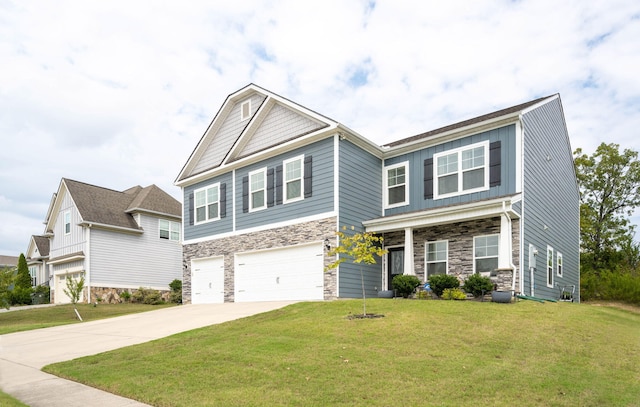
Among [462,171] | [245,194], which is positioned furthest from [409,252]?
[245,194]

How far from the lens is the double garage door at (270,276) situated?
55.1 feet

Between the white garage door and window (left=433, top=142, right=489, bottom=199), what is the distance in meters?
10.1

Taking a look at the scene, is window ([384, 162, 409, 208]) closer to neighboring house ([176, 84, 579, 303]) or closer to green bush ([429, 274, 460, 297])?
neighboring house ([176, 84, 579, 303])

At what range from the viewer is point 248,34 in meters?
14.8

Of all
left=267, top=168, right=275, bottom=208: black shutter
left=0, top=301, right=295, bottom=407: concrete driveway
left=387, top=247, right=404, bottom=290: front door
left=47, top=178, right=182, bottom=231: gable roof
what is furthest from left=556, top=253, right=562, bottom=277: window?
left=47, top=178, right=182, bottom=231: gable roof

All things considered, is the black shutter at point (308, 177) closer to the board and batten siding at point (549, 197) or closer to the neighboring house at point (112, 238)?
the board and batten siding at point (549, 197)

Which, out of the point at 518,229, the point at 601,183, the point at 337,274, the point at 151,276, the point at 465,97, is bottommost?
the point at 151,276

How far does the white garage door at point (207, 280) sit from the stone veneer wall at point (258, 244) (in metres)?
0.30

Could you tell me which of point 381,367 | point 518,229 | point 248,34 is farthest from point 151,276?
point 381,367

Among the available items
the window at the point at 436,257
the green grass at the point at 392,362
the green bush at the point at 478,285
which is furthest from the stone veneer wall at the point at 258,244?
the green grass at the point at 392,362

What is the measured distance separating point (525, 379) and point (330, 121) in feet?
37.9

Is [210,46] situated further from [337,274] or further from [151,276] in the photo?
[151,276]

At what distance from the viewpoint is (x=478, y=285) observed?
46.0 ft

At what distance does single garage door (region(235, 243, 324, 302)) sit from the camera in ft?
54.8
